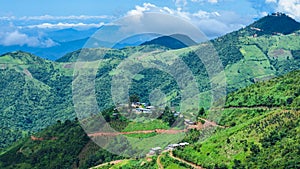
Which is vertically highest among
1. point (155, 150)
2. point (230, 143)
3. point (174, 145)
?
point (230, 143)

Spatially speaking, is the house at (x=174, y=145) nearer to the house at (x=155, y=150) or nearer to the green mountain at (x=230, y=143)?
the green mountain at (x=230, y=143)

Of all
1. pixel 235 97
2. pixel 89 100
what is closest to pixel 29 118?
pixel 89 100

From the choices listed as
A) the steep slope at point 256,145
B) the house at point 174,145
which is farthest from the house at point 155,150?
the steep slope at point 256,145

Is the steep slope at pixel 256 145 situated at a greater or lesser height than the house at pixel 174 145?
greater

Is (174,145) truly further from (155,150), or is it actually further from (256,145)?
(256,145)

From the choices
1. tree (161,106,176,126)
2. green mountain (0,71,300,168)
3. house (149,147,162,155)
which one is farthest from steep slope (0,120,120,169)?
tree (161,106,176,126)

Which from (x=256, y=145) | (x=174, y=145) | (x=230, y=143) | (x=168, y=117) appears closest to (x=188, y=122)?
(x=168, y=117)

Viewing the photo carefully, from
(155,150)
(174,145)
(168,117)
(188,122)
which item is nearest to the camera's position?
(174,145)

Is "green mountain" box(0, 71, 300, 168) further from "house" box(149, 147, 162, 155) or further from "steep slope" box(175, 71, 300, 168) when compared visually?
"house" box(149, 147, 162, 155)

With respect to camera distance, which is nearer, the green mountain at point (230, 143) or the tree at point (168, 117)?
the green mountain at point (230, 143)
